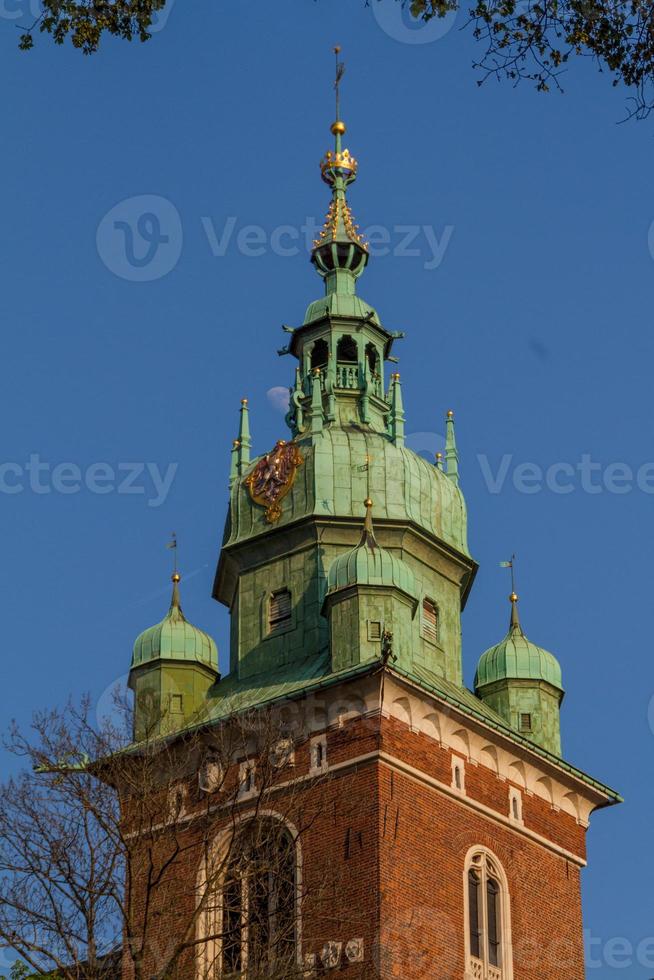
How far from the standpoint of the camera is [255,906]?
1388 inches

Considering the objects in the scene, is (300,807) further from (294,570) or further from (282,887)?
(294,570)

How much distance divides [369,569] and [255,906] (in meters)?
7.32

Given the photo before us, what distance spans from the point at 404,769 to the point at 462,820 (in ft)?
5.61

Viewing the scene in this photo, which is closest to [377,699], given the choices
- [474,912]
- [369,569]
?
[369,569]

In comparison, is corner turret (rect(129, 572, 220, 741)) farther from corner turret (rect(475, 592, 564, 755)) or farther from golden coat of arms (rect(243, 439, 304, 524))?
corner turret (rect(475, 592, 564, 755))

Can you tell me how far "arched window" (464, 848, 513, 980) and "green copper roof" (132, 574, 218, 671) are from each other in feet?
23.7

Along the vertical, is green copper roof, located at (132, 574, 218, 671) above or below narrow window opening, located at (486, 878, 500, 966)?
Answer: above

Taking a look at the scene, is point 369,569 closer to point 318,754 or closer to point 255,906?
point 318,754

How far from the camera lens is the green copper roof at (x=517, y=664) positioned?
43250 mm

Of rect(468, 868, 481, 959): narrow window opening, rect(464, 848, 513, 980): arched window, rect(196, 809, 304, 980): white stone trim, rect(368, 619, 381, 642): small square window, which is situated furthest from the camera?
rect(368, 619, 381, 642): small square window

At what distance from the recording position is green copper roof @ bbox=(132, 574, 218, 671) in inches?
1695

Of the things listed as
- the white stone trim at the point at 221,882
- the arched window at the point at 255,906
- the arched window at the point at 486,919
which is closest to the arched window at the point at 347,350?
the white stone trim at the point at 221,882

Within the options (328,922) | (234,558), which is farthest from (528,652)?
(328,922)

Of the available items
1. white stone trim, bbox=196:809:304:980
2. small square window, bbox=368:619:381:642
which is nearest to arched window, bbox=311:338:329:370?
small square window, bbox=368:619:381:642
